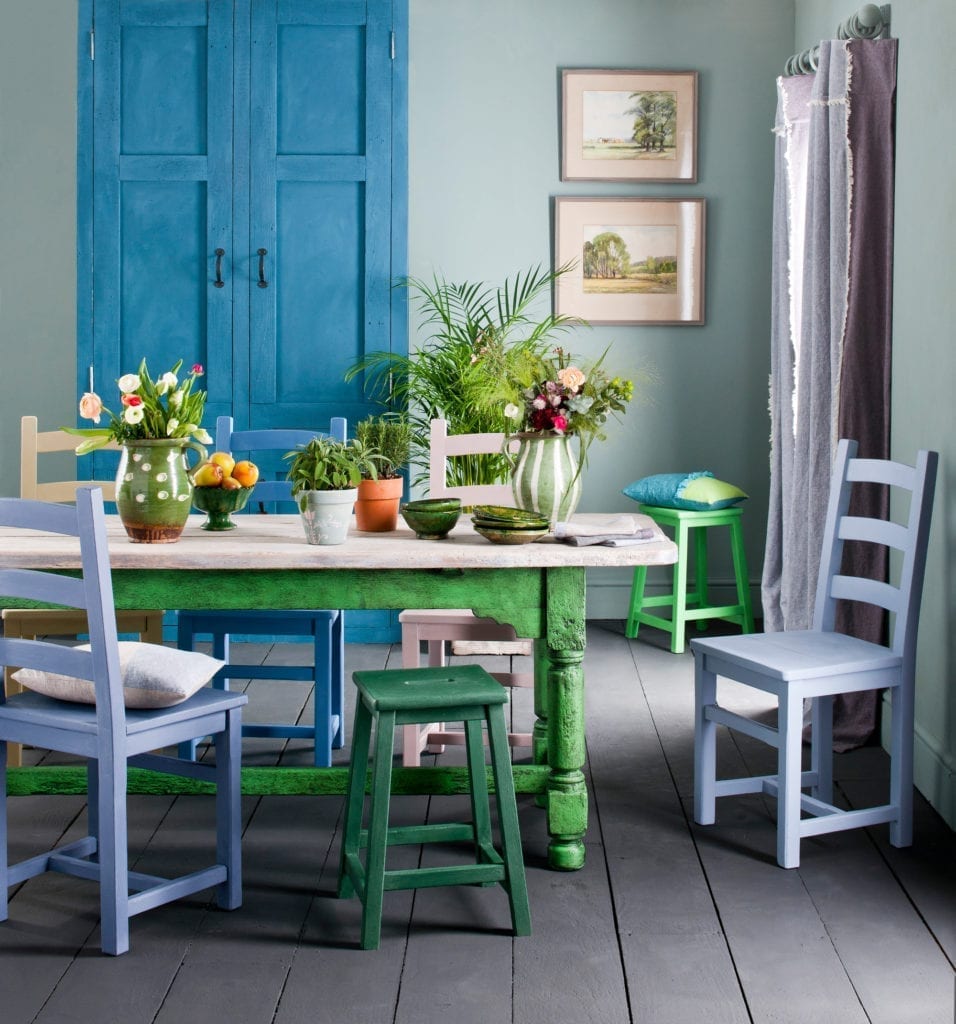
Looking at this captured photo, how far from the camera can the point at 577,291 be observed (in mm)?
5406

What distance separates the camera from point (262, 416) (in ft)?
16.6

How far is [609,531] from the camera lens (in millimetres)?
2715

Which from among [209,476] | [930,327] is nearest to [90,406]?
[209,476]

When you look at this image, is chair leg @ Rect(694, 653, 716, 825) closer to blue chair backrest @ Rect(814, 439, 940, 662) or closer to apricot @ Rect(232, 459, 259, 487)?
blue chair backrest @ Rect(814, 439, 940, 662)

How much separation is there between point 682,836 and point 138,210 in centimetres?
344

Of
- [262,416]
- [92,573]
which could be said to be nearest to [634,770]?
[92,573]

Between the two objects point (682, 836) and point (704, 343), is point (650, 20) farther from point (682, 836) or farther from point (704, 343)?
point (682, 836)

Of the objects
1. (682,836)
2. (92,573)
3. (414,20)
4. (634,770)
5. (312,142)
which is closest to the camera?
(92,573)

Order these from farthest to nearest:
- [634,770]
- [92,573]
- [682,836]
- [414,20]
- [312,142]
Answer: [414,20] → [312,142] → [634,770] → [682,836] → [92,573]

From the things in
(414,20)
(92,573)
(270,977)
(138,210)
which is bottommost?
(270,977)

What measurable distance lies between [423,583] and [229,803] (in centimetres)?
59

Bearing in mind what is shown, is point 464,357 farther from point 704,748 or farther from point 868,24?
point 704,748

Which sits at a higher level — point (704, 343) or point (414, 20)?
point (414, 20)

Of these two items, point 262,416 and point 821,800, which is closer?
point 821,800
